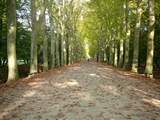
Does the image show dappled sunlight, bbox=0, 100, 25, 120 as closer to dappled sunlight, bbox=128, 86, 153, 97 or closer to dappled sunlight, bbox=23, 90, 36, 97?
dappled sunlight, bbox=23, 90, 36, 97

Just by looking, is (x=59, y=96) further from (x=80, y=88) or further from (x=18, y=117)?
(x=18, y=117)

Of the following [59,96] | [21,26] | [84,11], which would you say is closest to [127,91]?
[59,96]

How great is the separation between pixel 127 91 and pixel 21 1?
96.9 feet

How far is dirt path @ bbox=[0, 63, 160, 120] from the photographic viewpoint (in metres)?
8.84

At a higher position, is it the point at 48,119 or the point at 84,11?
the point at 84,11

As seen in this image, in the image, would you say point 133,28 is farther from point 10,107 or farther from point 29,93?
point 10,107

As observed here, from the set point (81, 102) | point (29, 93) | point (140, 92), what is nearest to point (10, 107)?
point (81, 102)

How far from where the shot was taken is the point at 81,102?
34.4ft

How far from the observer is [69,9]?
1951 inches

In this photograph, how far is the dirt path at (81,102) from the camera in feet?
29.0

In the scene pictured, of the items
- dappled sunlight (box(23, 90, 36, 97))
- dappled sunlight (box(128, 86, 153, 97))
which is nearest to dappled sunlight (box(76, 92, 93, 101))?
dappled sunlight (box(23, 90, 36, 97))

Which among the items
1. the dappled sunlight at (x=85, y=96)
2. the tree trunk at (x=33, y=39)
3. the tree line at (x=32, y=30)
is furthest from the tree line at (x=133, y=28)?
the dappled sunlight at (x=85, y=96)

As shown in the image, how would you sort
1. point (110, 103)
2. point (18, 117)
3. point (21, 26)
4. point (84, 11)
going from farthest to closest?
point (84, 11), point (21, 26), point (110, 103), point (18, 117)

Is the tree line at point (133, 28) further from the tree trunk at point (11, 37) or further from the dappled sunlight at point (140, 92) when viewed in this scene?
the tree trunk at point (11, 37)
